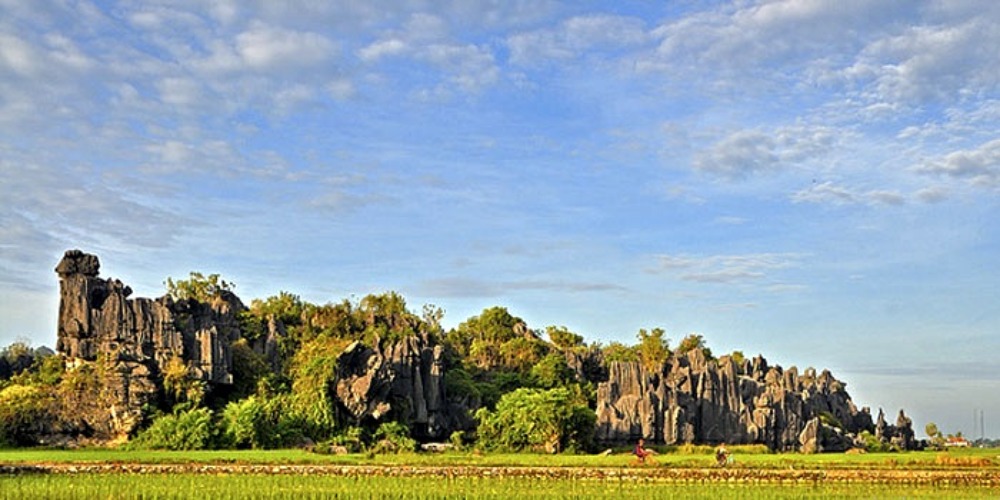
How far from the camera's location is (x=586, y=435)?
5262cm

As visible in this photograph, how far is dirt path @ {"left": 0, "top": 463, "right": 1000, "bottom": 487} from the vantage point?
31828 mm

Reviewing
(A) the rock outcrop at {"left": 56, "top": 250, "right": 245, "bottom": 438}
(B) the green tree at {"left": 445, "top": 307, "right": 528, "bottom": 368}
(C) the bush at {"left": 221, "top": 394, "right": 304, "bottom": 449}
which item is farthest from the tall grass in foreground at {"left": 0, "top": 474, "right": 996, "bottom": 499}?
(B) the green tree at {"left": 445, "top": 307, "right": 528, "bottom": 368}

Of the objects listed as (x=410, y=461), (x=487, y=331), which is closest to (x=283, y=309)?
(x=487, y=331)

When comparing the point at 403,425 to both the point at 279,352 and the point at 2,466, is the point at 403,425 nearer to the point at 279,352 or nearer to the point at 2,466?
the point at 279,352

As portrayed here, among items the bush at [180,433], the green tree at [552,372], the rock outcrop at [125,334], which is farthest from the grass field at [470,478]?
the green tree at [552,372]

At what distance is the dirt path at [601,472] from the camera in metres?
31.8

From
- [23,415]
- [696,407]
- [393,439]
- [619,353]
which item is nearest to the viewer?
[23,415]

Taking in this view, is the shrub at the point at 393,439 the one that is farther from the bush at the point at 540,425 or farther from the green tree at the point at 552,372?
the green tree at the point at 552,372

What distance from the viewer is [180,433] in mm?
48438

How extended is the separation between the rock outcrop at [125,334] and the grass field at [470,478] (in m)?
14.2

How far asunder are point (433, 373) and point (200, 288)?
82.4 ft

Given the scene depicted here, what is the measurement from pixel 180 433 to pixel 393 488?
942 inches

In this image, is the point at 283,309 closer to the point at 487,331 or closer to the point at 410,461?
the point at 487,331

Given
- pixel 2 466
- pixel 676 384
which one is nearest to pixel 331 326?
pixel 676 384
